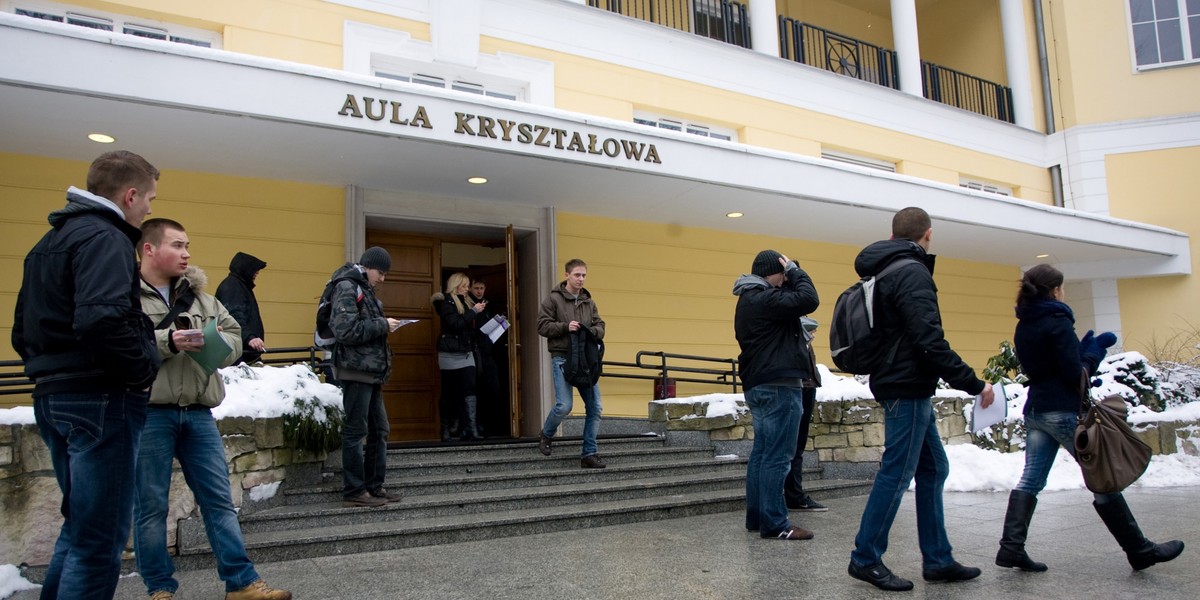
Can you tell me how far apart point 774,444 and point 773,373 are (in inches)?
17.1

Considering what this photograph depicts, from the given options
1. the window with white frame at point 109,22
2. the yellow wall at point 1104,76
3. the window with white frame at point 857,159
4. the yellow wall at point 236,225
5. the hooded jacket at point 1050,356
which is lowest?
the hooded jacket at point 1050,356

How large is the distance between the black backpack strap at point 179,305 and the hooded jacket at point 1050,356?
13.6ft

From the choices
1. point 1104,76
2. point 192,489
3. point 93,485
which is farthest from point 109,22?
point 1104,76

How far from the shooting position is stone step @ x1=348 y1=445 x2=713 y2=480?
6512mm

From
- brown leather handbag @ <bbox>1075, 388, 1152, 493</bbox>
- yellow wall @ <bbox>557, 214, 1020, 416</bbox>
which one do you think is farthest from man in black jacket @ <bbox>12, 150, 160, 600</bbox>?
yellow wall @ <bbox>557, 214, 1020, 416</bbox>

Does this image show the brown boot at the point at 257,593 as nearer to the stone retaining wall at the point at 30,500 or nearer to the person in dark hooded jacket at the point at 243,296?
the stone retaining wall at the point at 30,500

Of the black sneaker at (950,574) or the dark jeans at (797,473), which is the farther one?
the dark jeans at (797,473)

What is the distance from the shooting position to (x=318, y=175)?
323 inches

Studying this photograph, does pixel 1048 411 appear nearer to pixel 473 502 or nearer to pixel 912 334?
pixel 912 334

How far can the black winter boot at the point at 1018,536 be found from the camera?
4.07 meters

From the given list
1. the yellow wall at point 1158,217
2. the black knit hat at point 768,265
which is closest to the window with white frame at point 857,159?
the yellow wall at point 1158,217

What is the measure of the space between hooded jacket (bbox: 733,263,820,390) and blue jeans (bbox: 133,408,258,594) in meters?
2.96

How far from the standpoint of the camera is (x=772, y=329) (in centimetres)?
505

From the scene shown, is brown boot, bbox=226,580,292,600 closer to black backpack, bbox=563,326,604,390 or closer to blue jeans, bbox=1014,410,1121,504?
black backpack, bbox=563,326,604,390
